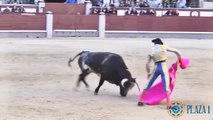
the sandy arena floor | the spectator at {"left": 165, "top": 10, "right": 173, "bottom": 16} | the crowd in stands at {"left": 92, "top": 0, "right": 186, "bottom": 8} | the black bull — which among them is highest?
the crowd in stands at {"left": 92, "top": 0, "right": 186, "bottom": 8}

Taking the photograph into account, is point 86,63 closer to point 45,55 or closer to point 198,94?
point 198,94

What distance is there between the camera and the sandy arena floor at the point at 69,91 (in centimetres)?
673

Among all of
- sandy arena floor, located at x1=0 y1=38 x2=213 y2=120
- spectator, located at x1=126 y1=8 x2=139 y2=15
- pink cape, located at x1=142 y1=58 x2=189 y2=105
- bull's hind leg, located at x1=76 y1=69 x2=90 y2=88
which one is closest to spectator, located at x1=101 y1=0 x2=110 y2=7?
spectator, located at x1=126 y1=8 x2=139 y2=15

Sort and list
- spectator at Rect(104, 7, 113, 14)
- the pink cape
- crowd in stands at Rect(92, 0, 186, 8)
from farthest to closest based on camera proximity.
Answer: crowd in stands at Rect(92, 0, 186, 8) < spectator at Rect(104, 7, 113, 14) < the pink cape

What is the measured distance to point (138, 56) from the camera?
45.4ft

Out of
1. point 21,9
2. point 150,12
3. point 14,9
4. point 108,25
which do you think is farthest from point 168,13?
point 14,9

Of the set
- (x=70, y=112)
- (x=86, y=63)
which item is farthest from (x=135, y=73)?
(x=70, y=112)

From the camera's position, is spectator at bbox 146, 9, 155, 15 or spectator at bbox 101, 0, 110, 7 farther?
spectator at bbox 101, 0, 110, 7

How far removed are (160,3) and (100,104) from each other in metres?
16.8

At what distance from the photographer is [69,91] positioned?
28.2 ft

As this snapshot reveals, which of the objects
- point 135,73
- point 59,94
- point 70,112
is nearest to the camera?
point 70,112

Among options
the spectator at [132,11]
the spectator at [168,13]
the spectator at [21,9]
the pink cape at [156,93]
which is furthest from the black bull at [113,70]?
the spectator at [168,13]

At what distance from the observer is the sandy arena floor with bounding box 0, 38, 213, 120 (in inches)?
265

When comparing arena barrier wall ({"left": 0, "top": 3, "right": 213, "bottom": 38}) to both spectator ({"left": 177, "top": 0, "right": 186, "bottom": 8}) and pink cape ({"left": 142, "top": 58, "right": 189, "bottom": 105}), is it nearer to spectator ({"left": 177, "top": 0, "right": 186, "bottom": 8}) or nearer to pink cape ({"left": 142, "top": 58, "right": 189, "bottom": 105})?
spectator ({"left": 177, "top": 0, "right": 186, "bottom": 8})
